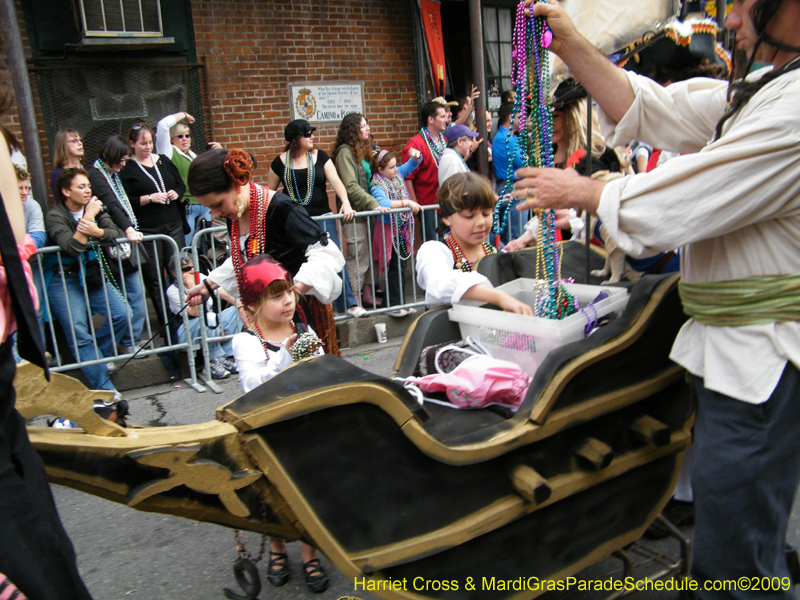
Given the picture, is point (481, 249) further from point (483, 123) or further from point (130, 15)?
point (130, 15)

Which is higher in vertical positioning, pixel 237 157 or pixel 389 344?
pixel 237 157

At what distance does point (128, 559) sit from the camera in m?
2.87

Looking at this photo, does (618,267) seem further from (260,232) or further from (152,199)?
(152,199)

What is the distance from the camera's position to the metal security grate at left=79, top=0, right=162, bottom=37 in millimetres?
6316

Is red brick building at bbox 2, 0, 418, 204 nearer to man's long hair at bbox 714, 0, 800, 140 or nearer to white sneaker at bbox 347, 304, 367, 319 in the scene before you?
white sneaker at bbox 347, 304, 367, 319

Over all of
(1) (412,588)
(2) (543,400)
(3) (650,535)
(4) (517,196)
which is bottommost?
(3) (650,535)

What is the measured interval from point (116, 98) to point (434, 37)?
4.03 meters

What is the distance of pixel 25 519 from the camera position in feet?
4.57

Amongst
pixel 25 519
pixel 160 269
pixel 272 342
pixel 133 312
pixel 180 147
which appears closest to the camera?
pixel 25 519

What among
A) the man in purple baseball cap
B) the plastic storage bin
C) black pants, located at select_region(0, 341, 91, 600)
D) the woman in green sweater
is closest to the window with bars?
the man in purple baseball cap

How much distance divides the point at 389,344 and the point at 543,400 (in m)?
3.98

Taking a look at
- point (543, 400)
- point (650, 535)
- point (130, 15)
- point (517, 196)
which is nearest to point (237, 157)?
point (517, 196)

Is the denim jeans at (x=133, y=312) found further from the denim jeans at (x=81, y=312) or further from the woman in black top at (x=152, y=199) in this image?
the woman in black top at (x=152, y=199)

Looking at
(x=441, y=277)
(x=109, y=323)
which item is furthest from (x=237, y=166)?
(x=109, y=323)
